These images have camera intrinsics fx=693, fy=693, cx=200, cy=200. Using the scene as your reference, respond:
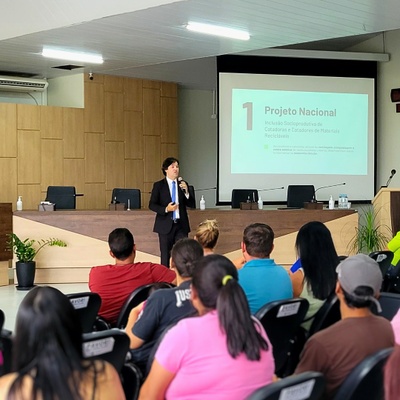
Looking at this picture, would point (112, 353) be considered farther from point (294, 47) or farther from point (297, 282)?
point (294, 47)

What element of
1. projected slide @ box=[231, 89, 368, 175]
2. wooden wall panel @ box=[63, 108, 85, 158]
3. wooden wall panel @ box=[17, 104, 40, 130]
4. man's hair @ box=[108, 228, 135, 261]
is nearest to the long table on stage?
projected slide @ box=[231, 89, 368, 175]

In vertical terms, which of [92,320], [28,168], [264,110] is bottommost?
[92,320]

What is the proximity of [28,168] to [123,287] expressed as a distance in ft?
23.8

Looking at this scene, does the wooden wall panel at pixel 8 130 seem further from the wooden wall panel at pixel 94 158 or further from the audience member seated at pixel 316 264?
the audience member seated at pixel 316 264

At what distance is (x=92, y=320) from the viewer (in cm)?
356

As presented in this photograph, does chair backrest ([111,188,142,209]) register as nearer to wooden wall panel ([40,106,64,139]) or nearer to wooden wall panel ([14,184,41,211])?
wooden wall panel ([14,184,41,211])

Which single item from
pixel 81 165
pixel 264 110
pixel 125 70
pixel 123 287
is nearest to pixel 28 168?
pixel 81 165

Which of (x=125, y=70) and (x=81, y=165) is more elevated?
(x=125, y=70)

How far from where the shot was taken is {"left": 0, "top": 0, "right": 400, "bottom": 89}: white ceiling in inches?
271

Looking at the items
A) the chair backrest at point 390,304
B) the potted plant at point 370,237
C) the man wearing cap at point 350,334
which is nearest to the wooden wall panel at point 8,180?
the potted plant at point 370,237

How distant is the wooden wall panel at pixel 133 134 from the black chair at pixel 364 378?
9949mm

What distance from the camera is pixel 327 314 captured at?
3342mm

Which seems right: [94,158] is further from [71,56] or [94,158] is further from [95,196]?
[71,56]

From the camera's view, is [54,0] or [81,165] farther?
[81,165]
